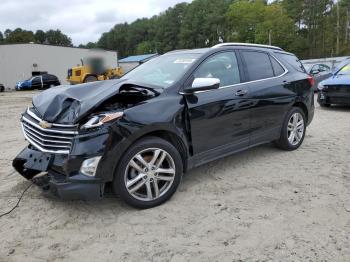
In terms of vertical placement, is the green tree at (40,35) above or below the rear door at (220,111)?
above

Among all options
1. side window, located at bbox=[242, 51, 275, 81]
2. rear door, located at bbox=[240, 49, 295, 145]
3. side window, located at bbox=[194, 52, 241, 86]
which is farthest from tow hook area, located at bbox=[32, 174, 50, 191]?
side window, located at bbox=[242, 51, 275, 81]

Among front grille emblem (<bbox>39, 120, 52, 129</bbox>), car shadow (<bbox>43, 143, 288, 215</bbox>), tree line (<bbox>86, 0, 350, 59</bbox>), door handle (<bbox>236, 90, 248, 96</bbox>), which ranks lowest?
car shadow (<bbox>43, 143, 288, 215</bbox>)

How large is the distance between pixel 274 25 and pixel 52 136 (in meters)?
68.7

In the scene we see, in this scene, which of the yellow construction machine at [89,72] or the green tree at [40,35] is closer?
the yellow construction machine at [89,72]

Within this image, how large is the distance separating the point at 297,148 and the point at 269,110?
1.20m

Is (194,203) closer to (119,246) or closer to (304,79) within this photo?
(119,246)

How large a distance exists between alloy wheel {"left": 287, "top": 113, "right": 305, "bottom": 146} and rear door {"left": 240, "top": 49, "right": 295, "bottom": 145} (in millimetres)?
323

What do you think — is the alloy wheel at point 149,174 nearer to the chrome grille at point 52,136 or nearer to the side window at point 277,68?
the chrome grille at point 52,136

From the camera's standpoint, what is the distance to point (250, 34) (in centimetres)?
7569

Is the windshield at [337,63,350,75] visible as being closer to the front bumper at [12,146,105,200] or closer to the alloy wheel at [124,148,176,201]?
the alloy wheel at [124,148,176,201]

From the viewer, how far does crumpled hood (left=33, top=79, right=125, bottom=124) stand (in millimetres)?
3676

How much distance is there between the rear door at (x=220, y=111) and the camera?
14.0 feet

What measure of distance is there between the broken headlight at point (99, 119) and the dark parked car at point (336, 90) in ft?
28.0

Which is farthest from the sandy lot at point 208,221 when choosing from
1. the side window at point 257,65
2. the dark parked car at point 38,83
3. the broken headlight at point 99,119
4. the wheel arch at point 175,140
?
the dark parked car at point 38,83
